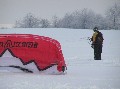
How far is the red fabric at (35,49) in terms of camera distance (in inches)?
402

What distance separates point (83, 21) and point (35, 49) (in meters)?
68.4

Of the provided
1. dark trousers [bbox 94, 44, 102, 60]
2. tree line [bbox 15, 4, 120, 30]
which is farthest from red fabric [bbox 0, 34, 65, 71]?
tree line [bbox 15, 4, 120, 30]

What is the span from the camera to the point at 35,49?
10.2m

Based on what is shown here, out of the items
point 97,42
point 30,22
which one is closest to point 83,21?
point 30,22

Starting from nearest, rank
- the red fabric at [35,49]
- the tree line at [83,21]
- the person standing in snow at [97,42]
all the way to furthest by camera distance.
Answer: the red fabric at [35,49] < the person standing in snow at [97,42] < the tree line at [83,21]

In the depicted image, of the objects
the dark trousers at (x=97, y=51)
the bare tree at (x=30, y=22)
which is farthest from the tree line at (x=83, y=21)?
the dark trousers at (x=97, y=51)

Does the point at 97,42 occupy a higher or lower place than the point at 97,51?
higher

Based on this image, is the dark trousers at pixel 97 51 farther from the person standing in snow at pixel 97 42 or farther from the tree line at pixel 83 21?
the tree line at pixel 83 21

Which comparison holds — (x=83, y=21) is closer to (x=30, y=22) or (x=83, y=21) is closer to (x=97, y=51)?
(x=30, y=22)

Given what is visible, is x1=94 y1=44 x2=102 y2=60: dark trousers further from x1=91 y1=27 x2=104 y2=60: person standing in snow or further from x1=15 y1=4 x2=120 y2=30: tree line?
x1=15 y1=4 x2=120 y2=30: tree line

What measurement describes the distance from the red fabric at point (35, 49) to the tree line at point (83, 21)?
196ft

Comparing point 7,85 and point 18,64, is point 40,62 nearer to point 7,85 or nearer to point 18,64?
point 18,64

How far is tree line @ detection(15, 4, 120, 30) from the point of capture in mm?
72938

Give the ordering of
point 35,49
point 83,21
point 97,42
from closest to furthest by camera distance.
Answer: point 35,49 < point 97,42 < point 83,21
